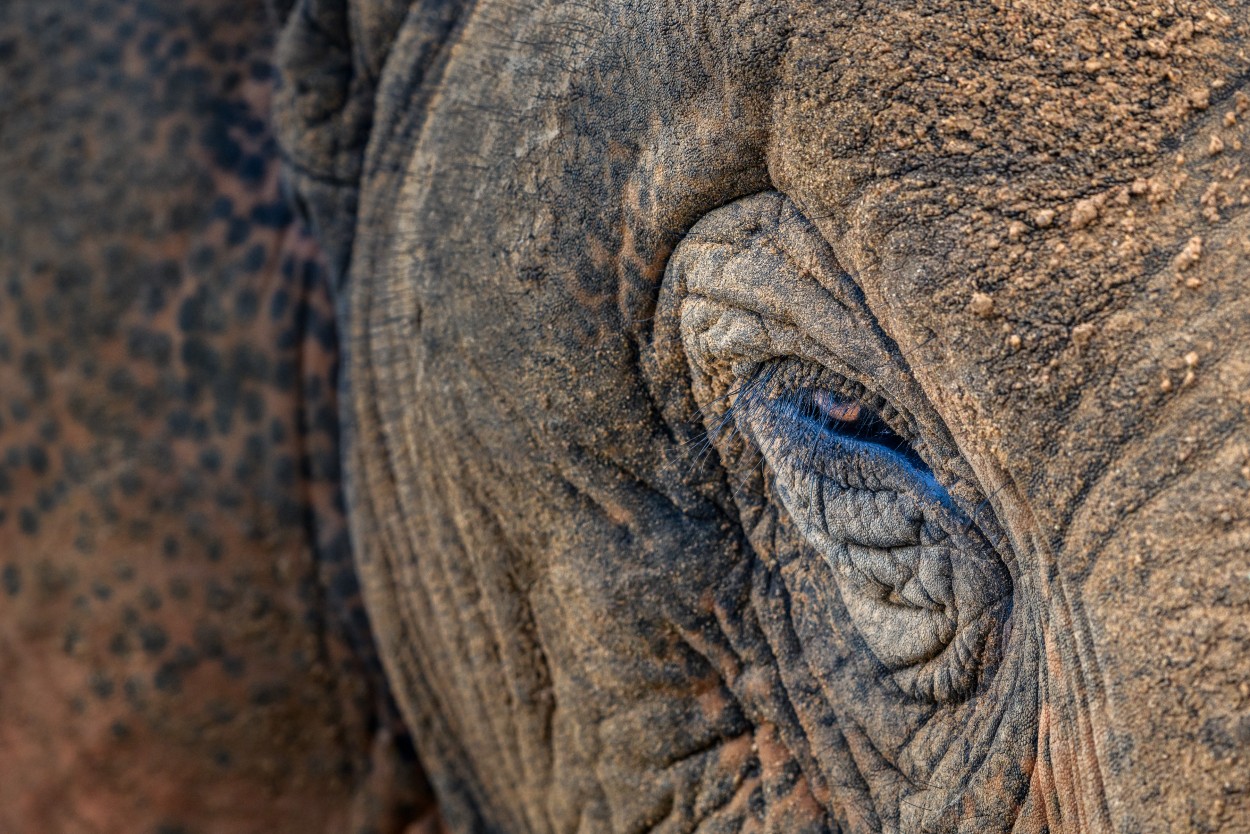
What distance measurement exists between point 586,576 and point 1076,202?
0.88m

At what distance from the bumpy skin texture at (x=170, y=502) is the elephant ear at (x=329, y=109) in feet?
0.71

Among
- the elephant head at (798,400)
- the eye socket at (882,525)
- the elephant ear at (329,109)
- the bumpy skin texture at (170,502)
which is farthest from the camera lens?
the bumpy skin texture at (170,502)

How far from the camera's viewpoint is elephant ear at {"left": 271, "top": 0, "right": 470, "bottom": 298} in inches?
83.1

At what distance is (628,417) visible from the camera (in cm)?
170

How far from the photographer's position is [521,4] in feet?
5.63

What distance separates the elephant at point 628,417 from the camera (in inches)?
44.2

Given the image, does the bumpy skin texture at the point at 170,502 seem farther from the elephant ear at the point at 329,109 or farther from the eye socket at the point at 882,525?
the eye socket at the point at 882,525

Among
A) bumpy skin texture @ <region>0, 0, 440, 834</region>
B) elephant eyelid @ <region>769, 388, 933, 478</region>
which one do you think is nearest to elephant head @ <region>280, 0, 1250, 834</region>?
elephant eyelid @ <region>769, 388, 933, 478</region>

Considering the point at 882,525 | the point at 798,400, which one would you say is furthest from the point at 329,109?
the point at 882,525

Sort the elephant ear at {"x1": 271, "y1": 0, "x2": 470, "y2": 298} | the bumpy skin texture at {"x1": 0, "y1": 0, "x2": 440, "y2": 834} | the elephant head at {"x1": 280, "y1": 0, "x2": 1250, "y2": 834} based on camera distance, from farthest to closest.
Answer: the bumpy skin texture at {"x1": 0, "y1": 0, "x2": 440, "y2": 834} < the elephant ear at {"x1": 271, "y1": 0, "x2": 470, "y2": 298} < the elephant head at {"x1": 280, "y1": 0, "x2": 1250, "y2": 834}

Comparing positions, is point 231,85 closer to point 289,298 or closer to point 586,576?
point 289,298

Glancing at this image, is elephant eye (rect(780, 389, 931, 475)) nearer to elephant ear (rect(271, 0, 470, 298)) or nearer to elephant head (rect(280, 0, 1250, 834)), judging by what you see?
elephant head (rect(280, 0, 1250, 834))

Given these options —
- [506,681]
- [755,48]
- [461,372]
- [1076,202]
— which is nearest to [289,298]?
[461,372]

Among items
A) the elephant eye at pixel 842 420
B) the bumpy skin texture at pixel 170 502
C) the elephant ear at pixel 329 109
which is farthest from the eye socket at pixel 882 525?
the bumpy skin texture at pixel 170 502
